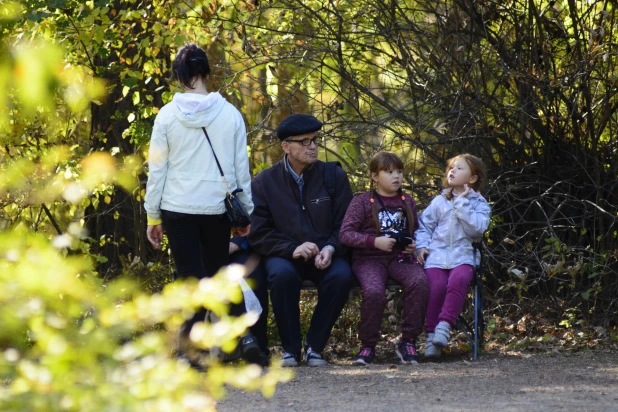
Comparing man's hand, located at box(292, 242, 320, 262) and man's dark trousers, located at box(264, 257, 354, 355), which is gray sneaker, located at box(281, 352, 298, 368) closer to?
man's dark trousers, located at box(264, 257, 354, 355)

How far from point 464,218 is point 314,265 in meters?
1.01

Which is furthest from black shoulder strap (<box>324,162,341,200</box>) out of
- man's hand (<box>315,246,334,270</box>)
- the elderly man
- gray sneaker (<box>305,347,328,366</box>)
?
gray sneaker (<box>305,347,328,366</box>)

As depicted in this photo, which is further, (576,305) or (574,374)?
(576,305)

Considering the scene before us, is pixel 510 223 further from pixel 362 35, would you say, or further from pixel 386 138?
pixel 362 35

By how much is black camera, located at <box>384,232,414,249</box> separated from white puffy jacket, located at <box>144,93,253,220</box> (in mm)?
1118

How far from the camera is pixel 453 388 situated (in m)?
5.12

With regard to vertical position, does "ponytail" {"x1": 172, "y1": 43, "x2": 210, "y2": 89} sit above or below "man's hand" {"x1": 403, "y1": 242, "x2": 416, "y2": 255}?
above

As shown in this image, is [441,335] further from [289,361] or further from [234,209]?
[234,209]

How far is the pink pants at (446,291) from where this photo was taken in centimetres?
613

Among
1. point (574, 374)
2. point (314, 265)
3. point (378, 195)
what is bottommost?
point (574, 374)

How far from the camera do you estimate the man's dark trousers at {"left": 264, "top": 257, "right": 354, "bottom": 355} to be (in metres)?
6.07

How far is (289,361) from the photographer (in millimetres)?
5965

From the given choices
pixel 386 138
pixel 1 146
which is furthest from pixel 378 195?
pixel 1 146

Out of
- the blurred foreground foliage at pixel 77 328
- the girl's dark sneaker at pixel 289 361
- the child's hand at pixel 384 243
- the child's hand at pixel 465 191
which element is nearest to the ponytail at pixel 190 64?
the child's hand at pixel 384 243
